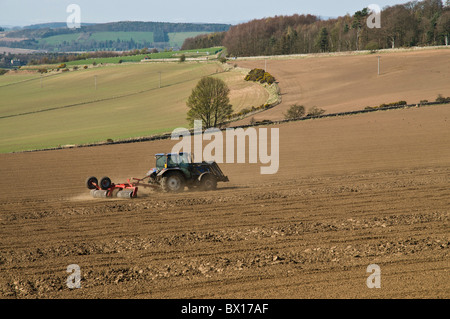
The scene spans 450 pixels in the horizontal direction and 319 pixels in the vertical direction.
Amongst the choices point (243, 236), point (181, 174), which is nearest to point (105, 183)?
point (181, 174)

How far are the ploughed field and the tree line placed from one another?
79.1 metres

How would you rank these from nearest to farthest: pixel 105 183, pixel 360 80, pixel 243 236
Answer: pixel 243 236
pixel 105 183
pixel 360 80

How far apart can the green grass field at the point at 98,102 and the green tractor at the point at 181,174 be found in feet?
95.2

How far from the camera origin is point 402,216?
1542cm

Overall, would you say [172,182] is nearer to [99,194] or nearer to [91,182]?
[99,194]

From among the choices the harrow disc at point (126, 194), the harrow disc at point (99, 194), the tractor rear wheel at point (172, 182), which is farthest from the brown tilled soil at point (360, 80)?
the harrow disc at point (126, 194)

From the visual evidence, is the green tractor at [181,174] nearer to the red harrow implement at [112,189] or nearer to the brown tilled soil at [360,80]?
the red harrow implement at [112,189]

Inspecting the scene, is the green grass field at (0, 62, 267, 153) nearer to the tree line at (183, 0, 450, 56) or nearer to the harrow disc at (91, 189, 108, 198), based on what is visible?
the tree line at (183, 0, 450, 56)

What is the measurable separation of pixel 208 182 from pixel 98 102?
74047 mm

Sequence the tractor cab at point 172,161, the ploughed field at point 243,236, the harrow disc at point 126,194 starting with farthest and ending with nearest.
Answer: the tractor cab at point 172,161
the harrow disc at point 126,194
the ploughed field at point 243,236

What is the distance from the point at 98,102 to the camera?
→ 91625mm

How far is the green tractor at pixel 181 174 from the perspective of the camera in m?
20.7

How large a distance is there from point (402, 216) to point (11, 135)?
56.4m

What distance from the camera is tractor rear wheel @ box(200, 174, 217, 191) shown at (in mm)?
21203
